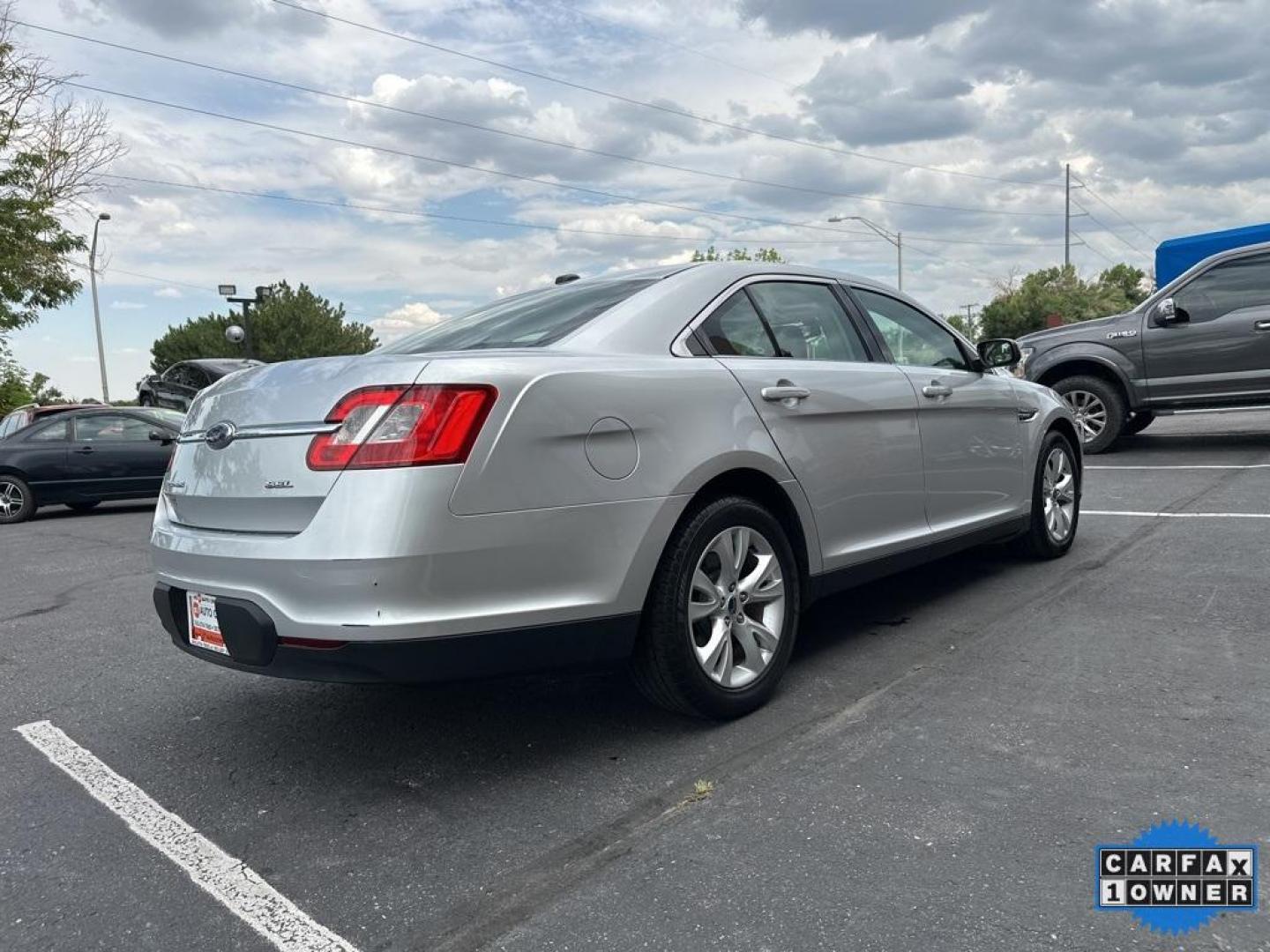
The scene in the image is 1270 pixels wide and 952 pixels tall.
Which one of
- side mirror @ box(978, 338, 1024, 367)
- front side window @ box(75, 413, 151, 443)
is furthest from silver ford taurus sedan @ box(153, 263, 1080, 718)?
front side window @ box(75, 413, 151, 443)

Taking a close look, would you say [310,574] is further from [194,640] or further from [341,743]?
[341,743]

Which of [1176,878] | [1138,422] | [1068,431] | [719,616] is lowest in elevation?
[1176,878]

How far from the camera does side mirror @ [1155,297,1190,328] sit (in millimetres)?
9727

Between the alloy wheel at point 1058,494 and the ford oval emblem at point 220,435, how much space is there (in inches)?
167

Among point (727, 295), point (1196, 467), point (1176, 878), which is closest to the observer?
point (1176, 878)

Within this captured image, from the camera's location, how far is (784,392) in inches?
139

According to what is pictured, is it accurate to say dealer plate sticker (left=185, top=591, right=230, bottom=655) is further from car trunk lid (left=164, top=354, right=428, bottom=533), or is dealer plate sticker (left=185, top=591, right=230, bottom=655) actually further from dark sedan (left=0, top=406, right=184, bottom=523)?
dark sedan (left=0, top=406, right=184, bottom=523)

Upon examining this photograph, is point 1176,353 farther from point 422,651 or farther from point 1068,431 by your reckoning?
point 422,651

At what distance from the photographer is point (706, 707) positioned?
10.4 feet

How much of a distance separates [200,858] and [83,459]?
10.5 m

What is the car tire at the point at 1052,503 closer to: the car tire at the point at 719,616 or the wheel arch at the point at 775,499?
the wheel arch at the point at 775,499

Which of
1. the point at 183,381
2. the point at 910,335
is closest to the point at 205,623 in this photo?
the point at 910,335

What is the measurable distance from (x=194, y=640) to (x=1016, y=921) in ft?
7.99

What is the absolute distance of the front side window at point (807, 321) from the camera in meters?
3.84
